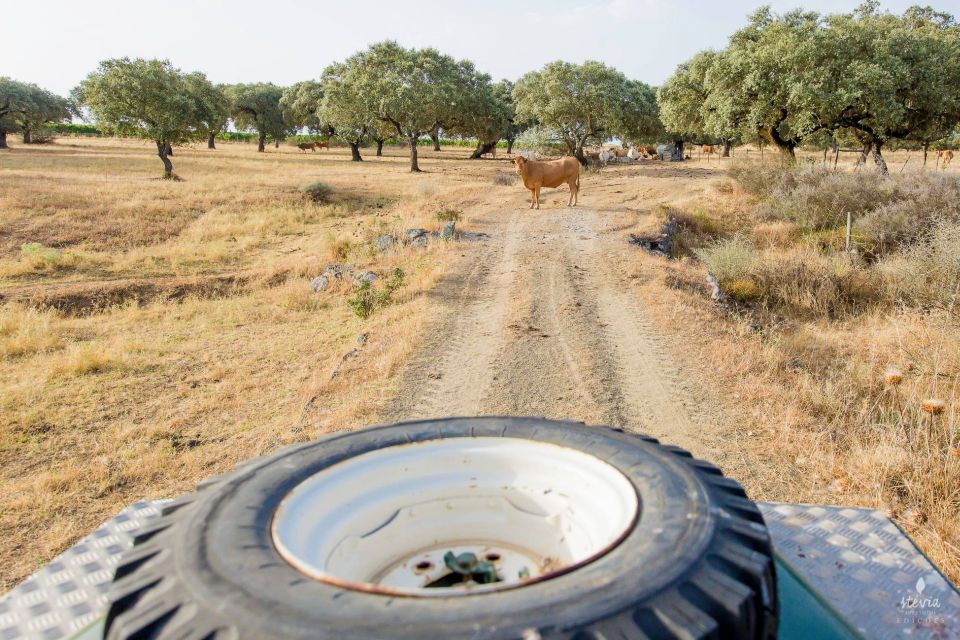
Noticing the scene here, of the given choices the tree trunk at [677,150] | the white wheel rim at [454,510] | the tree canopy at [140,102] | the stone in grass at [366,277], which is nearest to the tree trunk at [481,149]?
the tree trunk at [677,150]

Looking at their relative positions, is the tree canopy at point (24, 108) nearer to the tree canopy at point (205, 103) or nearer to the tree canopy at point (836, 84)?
the tree canopy at point (205, 103)

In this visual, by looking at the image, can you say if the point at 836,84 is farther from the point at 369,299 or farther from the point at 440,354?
the point at 440,354

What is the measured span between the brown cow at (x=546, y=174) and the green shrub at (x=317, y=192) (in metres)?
9.02

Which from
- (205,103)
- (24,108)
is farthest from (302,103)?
(24,108)

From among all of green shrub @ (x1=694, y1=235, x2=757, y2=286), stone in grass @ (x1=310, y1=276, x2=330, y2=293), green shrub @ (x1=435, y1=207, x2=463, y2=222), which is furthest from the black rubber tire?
green shrub @ (x1=435, y1=207, x2=463, y2=222)

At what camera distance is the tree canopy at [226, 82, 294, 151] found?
5651 cm

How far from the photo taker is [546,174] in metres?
18.1

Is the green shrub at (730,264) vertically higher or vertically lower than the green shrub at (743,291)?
higher

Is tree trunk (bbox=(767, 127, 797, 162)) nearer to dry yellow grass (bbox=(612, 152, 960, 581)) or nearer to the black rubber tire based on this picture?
dry yellow grass (bbox=(612, 152, 960, 581))

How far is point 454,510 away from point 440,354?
5615 mm

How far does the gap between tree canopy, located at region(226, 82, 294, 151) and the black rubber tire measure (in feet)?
195

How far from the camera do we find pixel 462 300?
1000 cm

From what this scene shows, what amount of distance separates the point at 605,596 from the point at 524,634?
7.9 inches

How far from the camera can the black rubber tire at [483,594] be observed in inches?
47.5
